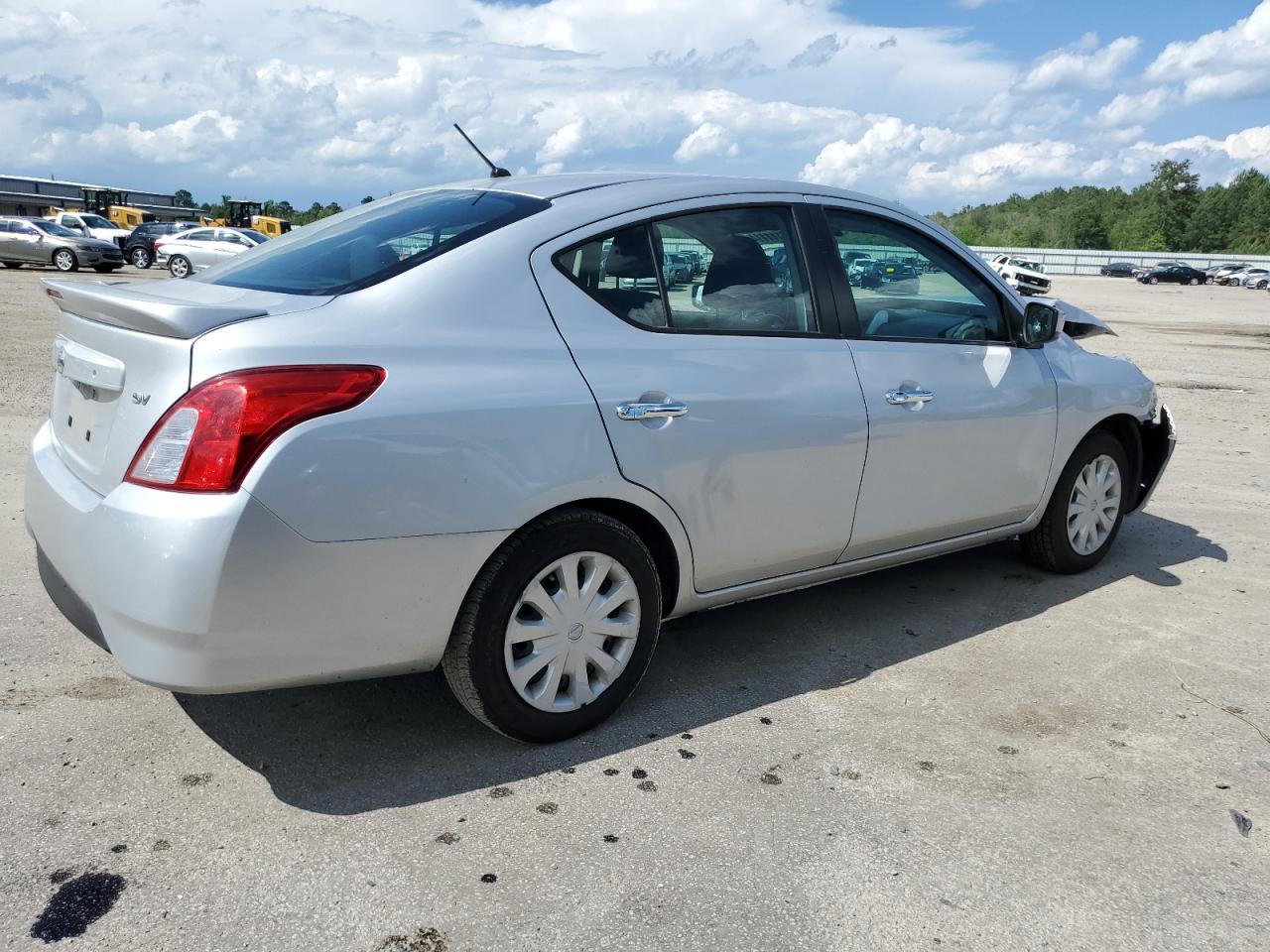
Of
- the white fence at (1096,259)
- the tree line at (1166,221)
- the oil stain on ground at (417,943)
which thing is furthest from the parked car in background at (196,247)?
the tree line at (1166,221)

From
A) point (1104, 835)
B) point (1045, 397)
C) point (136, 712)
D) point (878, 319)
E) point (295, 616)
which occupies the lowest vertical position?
point (136, 712)

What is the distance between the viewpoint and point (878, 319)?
3938mm

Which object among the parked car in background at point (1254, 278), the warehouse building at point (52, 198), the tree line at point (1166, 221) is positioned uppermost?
the tree line at point (1166, 221)

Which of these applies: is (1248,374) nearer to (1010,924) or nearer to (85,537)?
(1010,924)

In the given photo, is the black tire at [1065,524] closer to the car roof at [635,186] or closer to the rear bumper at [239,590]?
the car roof at [635,186]

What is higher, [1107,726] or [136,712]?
[1107,726]

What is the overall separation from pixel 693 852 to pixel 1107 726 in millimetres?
1637

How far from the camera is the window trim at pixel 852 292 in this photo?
3.78m

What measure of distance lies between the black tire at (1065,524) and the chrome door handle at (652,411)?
2338 mm

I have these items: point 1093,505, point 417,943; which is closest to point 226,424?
point 417,943

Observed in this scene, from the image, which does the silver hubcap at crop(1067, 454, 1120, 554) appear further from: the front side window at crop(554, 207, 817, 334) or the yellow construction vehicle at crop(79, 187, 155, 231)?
the yellow construction vehicle at crop(79, 187, 155, 231)

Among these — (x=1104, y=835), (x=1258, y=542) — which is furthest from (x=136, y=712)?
(x=1258, y=542)

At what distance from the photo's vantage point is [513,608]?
2949mm

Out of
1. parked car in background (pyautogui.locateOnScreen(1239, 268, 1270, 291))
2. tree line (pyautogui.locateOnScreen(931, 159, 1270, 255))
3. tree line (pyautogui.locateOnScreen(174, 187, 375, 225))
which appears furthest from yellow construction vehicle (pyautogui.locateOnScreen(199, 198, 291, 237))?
tree line (pyautogui.locateOnScreen(931, 159, 1270, 255))
